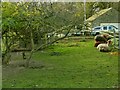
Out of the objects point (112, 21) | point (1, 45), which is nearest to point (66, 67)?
point (1, 45)

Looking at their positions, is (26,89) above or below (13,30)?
below

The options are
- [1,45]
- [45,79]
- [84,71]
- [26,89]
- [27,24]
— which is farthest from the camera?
[1,45]

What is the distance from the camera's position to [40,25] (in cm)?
985

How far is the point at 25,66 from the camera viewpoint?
9867mm

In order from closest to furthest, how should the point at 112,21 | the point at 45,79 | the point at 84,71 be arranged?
the point at 45,79 < the point at 84,71 < the point at 112,21

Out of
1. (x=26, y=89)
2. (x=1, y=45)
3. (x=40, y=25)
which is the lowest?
(x=26, y=89)

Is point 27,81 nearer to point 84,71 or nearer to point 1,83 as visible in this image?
point 1,83

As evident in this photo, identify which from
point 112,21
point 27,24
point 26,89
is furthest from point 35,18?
point 112,21

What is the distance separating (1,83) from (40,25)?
3.16 meters

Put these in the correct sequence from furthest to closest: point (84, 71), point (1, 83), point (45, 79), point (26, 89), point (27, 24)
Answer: point (27, 24) → point (84, 71) → point (45, 79) → point (1, 83) → point (26, 89)

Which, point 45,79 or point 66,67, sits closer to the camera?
point 45,79

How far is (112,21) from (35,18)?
100 feet

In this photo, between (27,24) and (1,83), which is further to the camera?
(27,24)

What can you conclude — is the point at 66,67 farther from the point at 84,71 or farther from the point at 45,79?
the point at 45,79
